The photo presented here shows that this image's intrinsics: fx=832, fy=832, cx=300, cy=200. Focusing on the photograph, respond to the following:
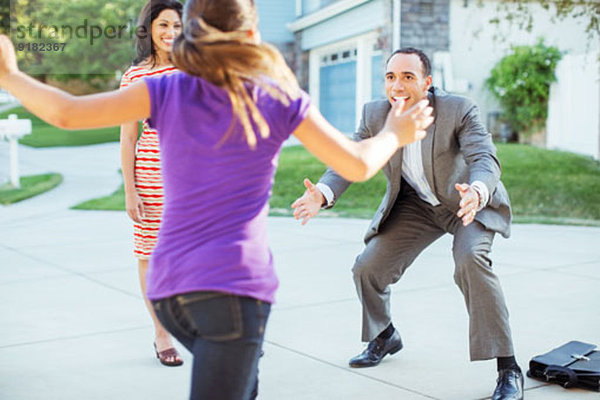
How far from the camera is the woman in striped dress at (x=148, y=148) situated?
4.45 meters

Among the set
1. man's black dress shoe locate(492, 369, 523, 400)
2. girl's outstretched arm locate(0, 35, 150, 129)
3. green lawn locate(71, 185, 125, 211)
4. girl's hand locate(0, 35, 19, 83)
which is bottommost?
green lawn locate(71, 185, 125, 211)

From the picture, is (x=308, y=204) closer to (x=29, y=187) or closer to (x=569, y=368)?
(x=569, y=368)

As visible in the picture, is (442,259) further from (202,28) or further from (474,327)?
(202,28)

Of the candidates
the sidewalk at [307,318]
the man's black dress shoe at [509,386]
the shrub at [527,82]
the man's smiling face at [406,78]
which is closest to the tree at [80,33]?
the shrub at [527,82]

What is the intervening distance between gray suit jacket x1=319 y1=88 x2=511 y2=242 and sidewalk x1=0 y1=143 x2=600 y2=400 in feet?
2.89

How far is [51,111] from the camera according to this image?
2.27 m

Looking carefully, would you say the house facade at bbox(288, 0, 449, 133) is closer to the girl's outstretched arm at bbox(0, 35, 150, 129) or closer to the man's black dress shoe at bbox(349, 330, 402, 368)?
the man's black dress shoe at bbox(349, 330, 402, 368)

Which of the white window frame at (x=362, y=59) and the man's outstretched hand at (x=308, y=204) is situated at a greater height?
the white window frame at (x=362, y=59)

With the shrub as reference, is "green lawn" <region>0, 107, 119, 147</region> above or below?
below

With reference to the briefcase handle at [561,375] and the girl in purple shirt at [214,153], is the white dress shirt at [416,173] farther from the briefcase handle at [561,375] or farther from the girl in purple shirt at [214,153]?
the girl in purple shirt at [214,153]

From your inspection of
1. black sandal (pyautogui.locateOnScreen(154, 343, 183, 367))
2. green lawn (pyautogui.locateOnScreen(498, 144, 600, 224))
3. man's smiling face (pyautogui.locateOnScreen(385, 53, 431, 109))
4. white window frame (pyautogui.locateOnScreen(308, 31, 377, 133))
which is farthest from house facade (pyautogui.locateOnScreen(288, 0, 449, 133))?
black sandal (pyautogui.locateOnScreen(154, 343, 183, 367))

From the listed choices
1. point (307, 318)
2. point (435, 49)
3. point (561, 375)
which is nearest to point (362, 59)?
point (435, 49)

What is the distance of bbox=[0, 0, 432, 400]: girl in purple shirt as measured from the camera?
224 centimetres

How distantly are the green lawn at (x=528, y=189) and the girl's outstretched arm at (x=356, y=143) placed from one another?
8.20m
